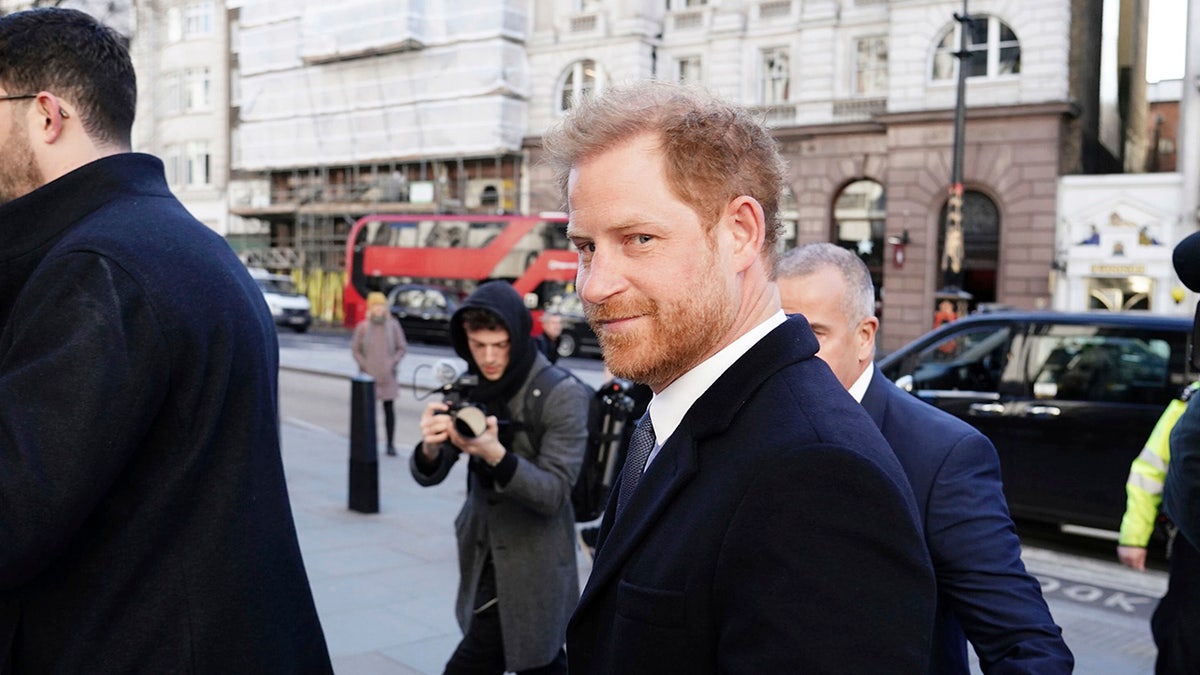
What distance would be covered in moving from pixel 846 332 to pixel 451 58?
40.3 meters

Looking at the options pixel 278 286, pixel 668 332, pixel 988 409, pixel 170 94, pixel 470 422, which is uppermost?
pixel 170 94

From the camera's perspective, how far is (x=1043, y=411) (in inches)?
310

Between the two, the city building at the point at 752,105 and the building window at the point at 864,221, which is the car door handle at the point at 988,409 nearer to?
the city building at the point at 752,105

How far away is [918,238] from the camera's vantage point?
2947cm

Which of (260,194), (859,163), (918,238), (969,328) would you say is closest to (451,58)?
(260,194)

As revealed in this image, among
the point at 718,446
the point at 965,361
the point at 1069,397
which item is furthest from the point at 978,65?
the point at 718,446

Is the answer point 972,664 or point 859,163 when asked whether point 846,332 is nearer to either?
point 972,664

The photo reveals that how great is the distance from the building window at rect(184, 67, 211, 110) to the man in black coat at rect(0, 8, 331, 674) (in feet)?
173

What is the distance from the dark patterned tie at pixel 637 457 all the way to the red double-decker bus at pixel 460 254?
26.7m

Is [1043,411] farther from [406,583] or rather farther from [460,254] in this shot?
[460,254]

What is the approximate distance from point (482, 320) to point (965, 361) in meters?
5.70

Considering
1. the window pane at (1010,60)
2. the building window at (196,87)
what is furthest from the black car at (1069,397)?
the building window at (196,87)

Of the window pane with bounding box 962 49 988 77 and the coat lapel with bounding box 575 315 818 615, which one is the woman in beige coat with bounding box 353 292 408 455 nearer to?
the coat lapel with bounding box 575 315 818 615

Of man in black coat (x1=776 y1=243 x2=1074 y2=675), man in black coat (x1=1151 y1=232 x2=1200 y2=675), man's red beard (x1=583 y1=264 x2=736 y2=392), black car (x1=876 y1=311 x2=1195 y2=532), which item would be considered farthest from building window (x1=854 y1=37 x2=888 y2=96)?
man's red beard (x1=583 y1=264 x2=736 y2=392)
